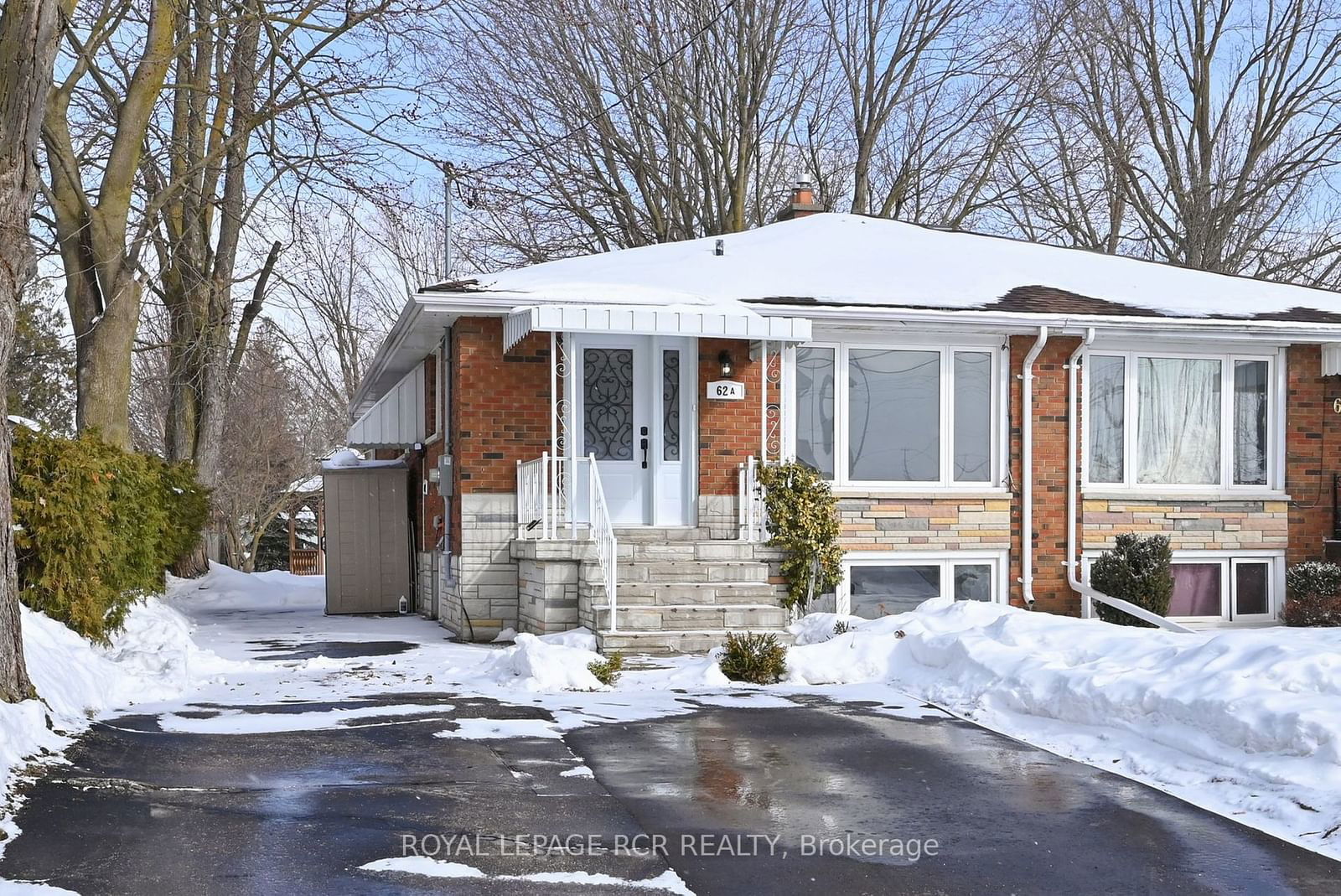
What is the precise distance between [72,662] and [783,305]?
7.60m

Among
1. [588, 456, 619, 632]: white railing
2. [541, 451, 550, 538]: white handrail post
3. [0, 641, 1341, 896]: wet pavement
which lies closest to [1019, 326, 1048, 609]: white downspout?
[588, 456, 619, 632]: white railing

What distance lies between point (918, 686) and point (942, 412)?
4983 millimetres

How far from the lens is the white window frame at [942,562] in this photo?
543 inches

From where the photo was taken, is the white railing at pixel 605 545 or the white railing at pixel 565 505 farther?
the white railing at pixel 565 505

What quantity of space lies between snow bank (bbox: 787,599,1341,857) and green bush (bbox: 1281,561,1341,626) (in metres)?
4.92

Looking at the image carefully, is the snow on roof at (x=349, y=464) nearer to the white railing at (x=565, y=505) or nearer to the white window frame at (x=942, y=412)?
the white railing at (x=565, y=505)

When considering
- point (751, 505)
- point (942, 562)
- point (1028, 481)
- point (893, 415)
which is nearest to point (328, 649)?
point (751, 505)

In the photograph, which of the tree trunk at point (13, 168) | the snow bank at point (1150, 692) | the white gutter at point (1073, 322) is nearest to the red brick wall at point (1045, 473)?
→ the white gutter at point (1073, 322)

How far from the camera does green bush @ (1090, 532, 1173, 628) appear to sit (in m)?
13.6

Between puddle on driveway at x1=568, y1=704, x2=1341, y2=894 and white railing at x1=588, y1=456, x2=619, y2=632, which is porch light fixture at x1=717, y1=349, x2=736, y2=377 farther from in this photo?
puddle on driveway at x1=568, y1=704, x2=1341, y2=894

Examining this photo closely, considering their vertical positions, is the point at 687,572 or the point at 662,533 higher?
the point at 662,533

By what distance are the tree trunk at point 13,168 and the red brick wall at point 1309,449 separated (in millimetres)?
12893

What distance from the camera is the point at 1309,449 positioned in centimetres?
1480

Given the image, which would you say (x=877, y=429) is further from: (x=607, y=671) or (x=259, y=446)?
(x=259, y=446)
